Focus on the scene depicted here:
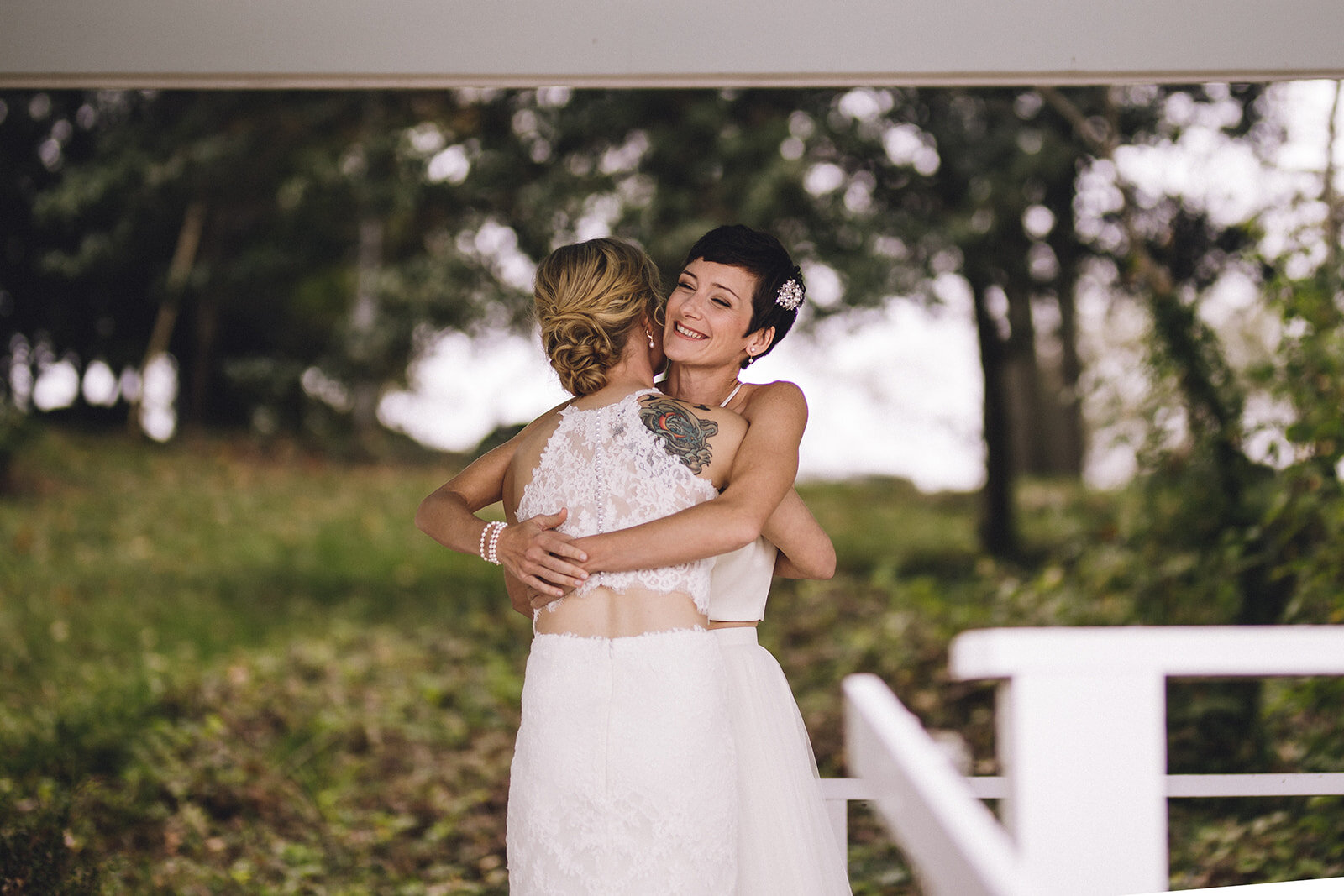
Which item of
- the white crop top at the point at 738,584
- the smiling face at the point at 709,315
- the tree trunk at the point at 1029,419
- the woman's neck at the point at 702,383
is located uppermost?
the tree trunk at the point at 1029,419

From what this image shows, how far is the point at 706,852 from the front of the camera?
7.18 feet

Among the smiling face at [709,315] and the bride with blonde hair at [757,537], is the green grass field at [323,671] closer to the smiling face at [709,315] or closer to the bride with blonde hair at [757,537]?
the bride with blonde hair at [757,537]

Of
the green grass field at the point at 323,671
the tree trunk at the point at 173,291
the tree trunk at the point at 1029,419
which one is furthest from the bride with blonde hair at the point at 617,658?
the tree trunk at the point at 173,291

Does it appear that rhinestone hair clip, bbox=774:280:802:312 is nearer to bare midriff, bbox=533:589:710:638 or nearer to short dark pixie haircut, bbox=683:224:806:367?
short dark pixie haircut, bbox=683:224:806:367

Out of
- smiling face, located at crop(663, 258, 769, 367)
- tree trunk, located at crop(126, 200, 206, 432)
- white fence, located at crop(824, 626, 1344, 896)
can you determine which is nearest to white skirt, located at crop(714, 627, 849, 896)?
smiling face, located at crop(663, 258, 769, 367)

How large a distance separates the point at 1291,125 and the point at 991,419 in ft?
13.4

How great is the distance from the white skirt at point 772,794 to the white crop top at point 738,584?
0.04 metres

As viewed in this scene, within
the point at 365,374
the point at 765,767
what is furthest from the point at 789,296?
the point at 365,374

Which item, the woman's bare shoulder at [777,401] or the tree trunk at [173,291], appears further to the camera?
the tree trunk at [173,291]

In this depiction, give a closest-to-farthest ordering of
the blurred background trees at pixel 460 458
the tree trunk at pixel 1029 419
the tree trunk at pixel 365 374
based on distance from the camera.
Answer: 1. the blurred background trees at pixel 460 458
2. the tree trunk at pixel 365 374
3. the tree trunk at pixel 1029 419

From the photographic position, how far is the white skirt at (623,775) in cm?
215

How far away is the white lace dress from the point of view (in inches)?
84.6

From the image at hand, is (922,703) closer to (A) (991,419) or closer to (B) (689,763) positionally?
(A) (991,419)

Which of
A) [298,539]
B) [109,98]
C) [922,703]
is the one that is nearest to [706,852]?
[922,703]
